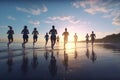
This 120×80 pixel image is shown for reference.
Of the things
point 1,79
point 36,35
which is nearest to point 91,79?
point 1,79

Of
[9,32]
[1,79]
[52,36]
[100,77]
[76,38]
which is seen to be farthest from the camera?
[76,38]

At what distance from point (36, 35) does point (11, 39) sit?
14.8ft

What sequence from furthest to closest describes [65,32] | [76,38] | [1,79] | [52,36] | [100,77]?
[76,38] → [65,32] → [52,36] → [100,77] → [1,79]

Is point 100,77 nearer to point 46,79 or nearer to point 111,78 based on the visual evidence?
point 111,78

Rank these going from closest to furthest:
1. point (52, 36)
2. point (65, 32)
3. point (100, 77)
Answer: point (100, 77), point (52, 36), point (65, 32)

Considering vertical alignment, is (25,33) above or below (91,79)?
above

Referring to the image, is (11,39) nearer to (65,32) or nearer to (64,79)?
(65,32)

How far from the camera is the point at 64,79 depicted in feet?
22.9

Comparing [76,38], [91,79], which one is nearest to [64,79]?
[91,79]

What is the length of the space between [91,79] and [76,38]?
3821cm

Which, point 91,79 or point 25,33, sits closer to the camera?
point 91,79

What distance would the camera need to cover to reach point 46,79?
7051 mm

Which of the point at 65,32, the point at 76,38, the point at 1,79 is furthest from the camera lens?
the point at 76,38

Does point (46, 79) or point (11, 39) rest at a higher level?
point (11, 39)
